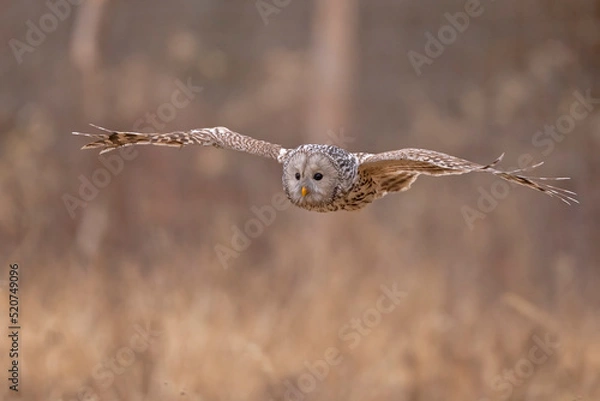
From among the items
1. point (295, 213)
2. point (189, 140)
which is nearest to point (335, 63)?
point (295, 213)

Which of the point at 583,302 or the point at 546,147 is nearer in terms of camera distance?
the point at 583,302

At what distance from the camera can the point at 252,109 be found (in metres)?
6.19

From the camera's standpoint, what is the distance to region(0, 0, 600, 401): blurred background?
12.0ft

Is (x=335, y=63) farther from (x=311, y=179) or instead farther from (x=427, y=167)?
(x=427, y=167)

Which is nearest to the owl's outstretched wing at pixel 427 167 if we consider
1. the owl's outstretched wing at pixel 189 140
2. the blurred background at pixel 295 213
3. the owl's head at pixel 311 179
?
the owl's head at pixel 311 179

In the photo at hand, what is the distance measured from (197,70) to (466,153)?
1.99 m

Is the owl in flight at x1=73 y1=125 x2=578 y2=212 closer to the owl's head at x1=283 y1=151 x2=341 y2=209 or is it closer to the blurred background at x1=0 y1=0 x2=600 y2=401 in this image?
the owl's head at x1=283 y1=151 x2=341 y2=209

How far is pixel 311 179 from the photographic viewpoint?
298 cm

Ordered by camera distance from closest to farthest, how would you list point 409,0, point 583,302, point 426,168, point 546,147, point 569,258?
point 426,168
point 583,302
point 569,258
point 546,147
point 409,0

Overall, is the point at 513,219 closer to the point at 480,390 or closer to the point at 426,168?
the point at 480,390

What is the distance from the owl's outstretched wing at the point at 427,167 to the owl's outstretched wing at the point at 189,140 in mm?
374

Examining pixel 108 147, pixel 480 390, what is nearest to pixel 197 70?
pixel 108 147

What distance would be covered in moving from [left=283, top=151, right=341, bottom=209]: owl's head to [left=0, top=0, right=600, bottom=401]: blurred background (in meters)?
0.93

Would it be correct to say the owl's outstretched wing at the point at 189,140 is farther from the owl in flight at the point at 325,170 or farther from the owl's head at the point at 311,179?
the owl's head at the point at 311,179
